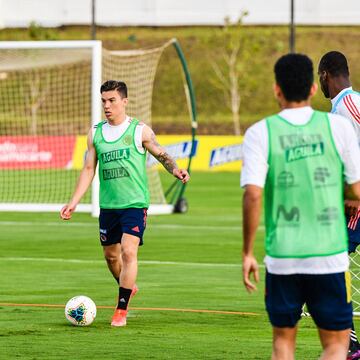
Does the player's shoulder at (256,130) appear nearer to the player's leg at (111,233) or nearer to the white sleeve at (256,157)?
the white sleeve at (256,157)

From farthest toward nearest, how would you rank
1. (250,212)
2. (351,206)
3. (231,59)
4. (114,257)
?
(231,59) → (114,257) → (351,206) → (250,212)

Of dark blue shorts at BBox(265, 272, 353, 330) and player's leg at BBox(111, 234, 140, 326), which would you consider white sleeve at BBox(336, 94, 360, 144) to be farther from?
dark blue shorts at BBox(265, 272, 353, 330)

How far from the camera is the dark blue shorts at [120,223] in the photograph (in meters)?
11.1

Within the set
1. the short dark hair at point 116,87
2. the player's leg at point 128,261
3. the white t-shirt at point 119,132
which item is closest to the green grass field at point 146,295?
the player's leg at point 128,261

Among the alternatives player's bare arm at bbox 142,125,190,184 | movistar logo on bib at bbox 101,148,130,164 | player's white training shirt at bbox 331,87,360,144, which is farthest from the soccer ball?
player's white training shirt at bbox 331,87,360,144

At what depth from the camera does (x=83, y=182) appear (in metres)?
11.0

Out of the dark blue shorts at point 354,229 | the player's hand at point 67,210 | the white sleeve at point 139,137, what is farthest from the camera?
the white sleeve at point 139,137

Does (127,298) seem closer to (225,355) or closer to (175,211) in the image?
(225,355)

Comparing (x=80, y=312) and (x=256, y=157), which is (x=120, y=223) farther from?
(x=256, y=157)

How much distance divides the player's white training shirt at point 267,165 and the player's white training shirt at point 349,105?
2562mm

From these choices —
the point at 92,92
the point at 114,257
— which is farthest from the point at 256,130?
the point at 92,92

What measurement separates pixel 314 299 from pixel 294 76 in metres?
1.21

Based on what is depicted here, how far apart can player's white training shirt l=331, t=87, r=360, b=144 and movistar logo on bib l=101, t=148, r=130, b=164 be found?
2512mm

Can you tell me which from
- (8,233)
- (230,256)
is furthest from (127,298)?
(8,233)
